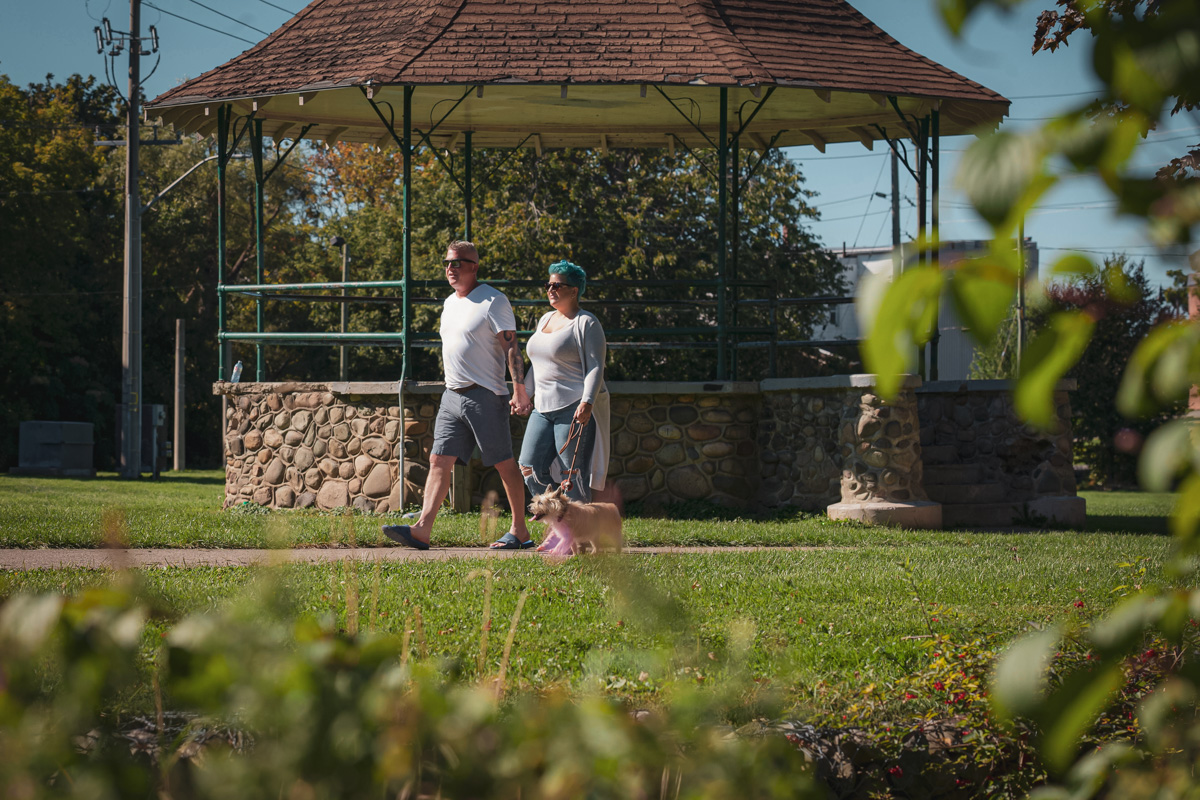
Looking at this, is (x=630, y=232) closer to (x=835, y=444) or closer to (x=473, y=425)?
(x=835, y=444)

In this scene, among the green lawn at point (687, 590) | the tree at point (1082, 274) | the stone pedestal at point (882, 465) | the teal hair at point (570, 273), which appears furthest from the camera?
the stone pedestal at point (882, 465)

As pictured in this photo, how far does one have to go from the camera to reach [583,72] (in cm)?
1055

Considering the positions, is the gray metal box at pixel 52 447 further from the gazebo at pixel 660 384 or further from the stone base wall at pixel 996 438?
the stone base wall at pixel 996 438

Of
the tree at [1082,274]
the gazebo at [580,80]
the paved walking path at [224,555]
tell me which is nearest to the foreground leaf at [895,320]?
the tree at [1082,274]

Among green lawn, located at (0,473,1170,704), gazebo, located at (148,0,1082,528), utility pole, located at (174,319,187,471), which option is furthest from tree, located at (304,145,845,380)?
green lawn, located at (0,473,1170,704)

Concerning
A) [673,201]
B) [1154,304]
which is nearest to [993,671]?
[673,201]

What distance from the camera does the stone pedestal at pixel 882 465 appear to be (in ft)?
32.4

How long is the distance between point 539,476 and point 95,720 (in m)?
5.13

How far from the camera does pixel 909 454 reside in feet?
33.0

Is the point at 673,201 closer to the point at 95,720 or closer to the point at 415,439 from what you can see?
the point at 415,439

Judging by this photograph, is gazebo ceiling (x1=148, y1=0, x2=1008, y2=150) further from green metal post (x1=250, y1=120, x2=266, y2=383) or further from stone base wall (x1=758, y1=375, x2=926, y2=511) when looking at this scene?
stone base wall (x1=758, y1=375, x2=926, y2=511)

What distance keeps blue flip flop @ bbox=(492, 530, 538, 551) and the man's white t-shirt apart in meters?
1.00

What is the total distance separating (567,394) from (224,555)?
2.39 meters

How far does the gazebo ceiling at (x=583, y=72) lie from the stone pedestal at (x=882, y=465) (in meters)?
2.67
